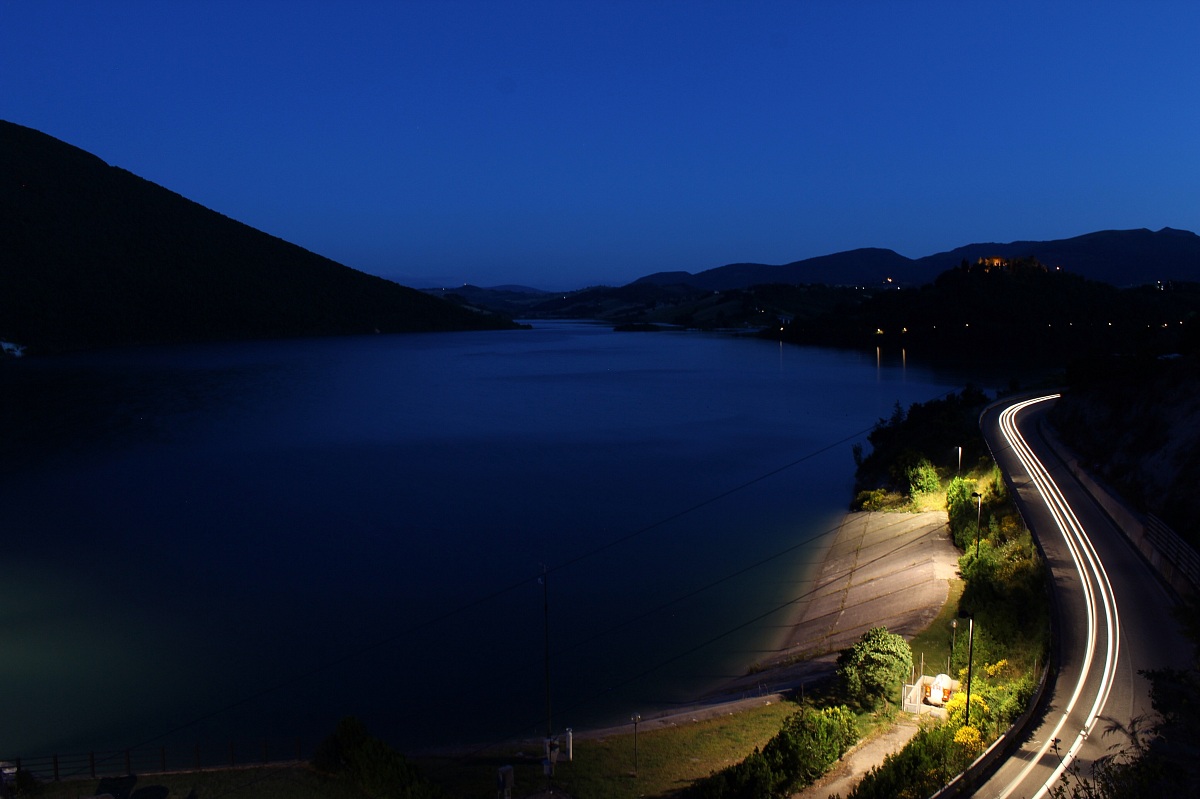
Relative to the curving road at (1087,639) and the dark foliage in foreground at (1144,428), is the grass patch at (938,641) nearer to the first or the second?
the curving road at (1087,639)

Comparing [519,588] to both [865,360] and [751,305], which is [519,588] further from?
[751,305]

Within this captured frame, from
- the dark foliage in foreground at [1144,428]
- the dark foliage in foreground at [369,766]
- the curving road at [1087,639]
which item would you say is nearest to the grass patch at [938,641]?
the curving road at [1087,639]

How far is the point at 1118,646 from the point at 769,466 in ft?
66.2

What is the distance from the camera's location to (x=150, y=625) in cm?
1557

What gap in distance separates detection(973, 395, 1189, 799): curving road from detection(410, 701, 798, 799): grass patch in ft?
9.48

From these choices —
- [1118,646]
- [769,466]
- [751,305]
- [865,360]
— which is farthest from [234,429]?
[751,305]

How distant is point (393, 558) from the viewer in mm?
19312

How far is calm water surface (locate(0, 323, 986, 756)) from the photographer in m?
12.8

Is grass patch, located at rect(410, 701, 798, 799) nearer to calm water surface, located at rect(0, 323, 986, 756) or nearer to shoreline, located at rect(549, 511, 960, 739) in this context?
shoreline, located at rect(549, 511, 960, 739)

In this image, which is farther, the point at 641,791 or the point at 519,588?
the point at 519,588

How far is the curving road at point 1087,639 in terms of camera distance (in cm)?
719

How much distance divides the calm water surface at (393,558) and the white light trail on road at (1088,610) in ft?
16.3

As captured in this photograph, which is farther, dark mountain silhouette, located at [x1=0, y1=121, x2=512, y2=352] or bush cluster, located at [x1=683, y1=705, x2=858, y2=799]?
dark mountain silhouette, located at [x1=0, y1=121, x2=512, y2=352]

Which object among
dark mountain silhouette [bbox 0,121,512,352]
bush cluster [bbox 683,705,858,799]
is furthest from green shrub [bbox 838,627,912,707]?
dark mountain silhouette [bbox 0,121,512,352]
